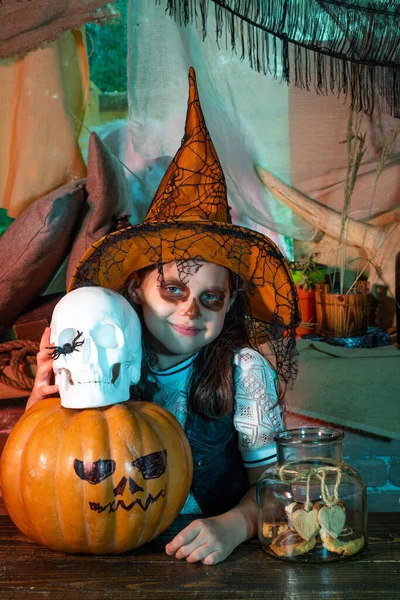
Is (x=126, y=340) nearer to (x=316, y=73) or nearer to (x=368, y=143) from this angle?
(x=316, y=73)

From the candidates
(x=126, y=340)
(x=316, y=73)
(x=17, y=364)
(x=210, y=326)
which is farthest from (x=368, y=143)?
(x=126, y=340)

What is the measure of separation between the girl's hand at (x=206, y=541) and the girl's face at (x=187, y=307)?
444 millimetres

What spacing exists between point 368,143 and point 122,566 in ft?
9.47

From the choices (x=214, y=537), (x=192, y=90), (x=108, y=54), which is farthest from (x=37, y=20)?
(x=214, y=537)

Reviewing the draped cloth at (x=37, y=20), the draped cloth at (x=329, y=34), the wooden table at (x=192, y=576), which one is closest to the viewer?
the wooden table at (x=192, y=576)

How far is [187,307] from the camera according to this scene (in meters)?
1.61

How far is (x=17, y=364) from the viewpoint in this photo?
275cm

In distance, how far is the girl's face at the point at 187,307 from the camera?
1623 mm

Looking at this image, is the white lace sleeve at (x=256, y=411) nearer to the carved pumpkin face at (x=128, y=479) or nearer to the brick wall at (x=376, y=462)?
the carved pumpkin face at (x=128, y=479)

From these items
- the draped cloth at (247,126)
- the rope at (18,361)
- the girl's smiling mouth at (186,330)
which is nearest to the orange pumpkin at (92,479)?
the girl's smiling mouth at (186,330)

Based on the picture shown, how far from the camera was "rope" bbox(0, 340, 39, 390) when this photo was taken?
8.97ft

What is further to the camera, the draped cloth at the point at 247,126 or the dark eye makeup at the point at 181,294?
the draped cloth at the point at 247,126

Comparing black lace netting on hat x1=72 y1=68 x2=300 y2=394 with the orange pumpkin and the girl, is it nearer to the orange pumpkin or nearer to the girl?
the girl

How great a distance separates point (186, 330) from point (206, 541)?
20.4 inches
